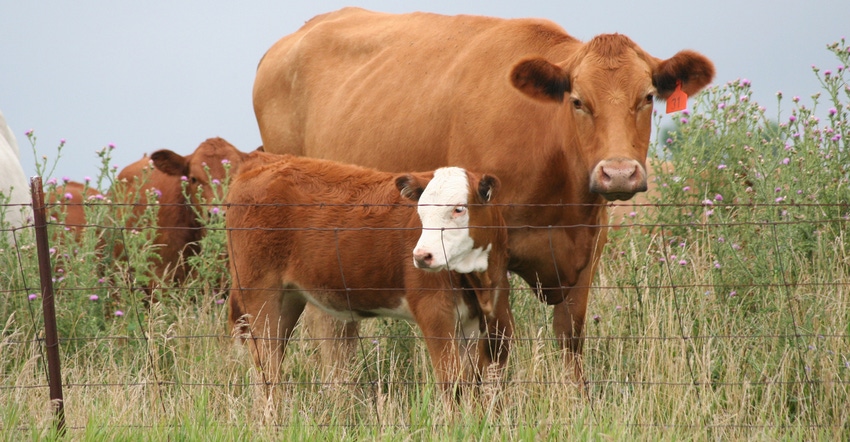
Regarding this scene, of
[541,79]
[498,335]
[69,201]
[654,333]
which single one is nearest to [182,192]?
[69,201]

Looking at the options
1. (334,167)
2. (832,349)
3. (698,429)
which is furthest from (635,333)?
(334,167)

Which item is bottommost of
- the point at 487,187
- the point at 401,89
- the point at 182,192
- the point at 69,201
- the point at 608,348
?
the point at 608,348

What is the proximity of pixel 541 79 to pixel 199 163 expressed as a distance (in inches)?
181

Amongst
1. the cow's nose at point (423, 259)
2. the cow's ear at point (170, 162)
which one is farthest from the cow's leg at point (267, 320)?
the cow's ear at point (170, 162)

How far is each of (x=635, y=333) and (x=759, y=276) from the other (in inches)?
36.5

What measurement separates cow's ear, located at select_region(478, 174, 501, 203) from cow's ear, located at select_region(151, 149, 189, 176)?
190 inches

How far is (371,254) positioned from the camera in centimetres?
591

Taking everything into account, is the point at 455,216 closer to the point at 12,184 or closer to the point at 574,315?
the point at 574,315

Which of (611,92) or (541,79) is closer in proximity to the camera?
(611,92)

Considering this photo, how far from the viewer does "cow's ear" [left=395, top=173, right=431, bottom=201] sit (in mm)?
5477

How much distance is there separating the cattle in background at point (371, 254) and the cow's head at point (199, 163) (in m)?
3.00

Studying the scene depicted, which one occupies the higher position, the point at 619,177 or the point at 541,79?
the point at 541,79

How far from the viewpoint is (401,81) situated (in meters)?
7.57

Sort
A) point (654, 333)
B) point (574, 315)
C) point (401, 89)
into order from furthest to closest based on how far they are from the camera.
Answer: point (401, 89) < point (574, 315) < point (654, 333)
